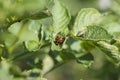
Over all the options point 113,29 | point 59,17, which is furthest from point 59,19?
point 113,29

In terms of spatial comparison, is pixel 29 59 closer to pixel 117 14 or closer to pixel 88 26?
pixel 88 26

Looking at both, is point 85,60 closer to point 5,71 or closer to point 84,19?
point 84,19

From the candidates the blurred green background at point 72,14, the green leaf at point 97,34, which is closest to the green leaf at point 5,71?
the blurred green background at point 72,14

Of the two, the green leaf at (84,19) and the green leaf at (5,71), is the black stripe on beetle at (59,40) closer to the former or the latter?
the green leaf at (84,19)

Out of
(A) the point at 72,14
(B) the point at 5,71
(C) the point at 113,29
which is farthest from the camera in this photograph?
(A) the point at 72,14

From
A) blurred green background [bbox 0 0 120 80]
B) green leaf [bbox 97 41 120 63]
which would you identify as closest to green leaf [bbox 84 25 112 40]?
green leaf [bbox 97 41 120 63]

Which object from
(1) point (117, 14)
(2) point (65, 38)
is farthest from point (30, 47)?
(1) point (117, 14)

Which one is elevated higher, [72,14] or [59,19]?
[59,19]

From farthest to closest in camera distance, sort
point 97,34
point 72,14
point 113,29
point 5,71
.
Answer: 1. point 72,14
2. point 5,71
3. point 113,29
4. point 97,34
